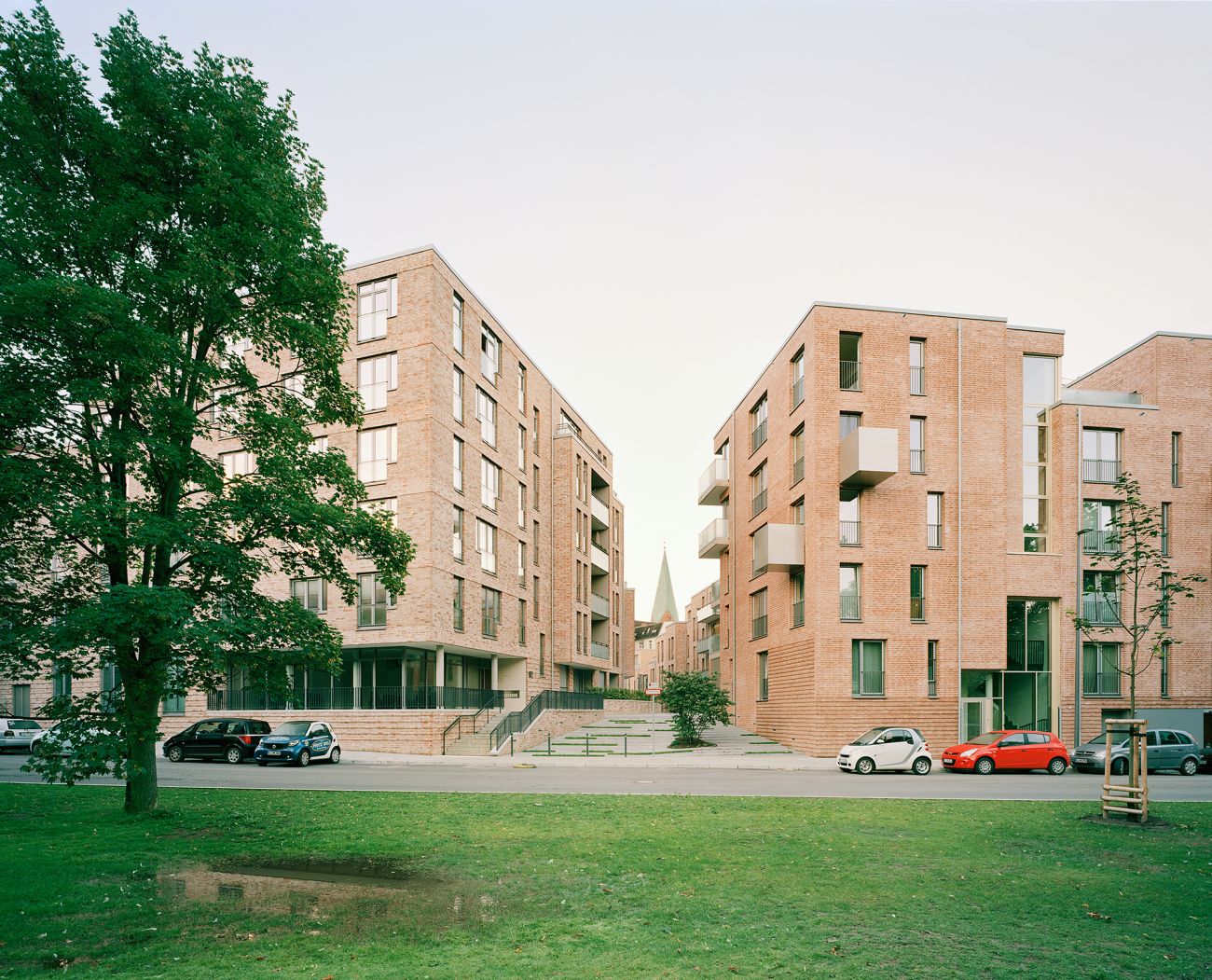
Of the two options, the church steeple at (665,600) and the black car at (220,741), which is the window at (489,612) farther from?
the church steeple at (665,600)

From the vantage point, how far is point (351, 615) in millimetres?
36750

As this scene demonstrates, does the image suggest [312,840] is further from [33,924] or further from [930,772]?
[930,772]

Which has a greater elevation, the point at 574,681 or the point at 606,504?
the point at 606,504

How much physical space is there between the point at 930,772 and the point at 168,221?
85.5 ft

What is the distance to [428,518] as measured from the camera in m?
35.6

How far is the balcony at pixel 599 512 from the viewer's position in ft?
206

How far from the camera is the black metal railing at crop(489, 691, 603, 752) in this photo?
36344 mm

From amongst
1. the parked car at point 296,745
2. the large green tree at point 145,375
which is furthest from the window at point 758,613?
the large green tree at point 145,375

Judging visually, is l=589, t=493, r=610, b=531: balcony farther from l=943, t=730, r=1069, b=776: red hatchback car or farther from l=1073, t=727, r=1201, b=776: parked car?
l=1073, t=727, r=1201, b=776: parked car

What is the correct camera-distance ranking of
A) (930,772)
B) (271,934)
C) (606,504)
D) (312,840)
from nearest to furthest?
(271,934), (312,840), (930,772), (606,504)

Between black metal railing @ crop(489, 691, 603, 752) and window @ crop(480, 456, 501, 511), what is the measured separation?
9.76 meters

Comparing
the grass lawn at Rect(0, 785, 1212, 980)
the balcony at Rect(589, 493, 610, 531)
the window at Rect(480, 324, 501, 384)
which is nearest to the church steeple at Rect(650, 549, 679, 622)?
the balcony at Rect(589, 493, 610, 531)

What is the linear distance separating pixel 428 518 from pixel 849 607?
55.6 feet

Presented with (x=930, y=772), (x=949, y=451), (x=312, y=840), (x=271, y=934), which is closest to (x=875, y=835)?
(x=312, y=840)
